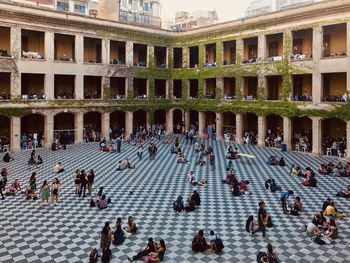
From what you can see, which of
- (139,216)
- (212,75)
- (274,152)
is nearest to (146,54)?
(212,75)

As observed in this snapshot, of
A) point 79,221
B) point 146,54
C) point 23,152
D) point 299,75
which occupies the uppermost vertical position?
point 146,54

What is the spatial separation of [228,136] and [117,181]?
20.7 m

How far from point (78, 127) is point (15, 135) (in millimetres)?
6671

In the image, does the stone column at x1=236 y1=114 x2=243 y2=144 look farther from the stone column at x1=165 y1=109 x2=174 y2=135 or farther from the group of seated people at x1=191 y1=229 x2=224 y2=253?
the group of seated people at x1=191 y1=229 x2=224 y2=253

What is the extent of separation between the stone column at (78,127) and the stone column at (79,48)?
18.8ft

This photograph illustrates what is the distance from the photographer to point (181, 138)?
4431cm

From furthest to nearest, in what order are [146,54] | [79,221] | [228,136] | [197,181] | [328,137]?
[146,54] < [228,136] < [328,137] < [197,181] < [79,221]

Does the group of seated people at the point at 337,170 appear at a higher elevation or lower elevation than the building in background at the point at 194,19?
lower

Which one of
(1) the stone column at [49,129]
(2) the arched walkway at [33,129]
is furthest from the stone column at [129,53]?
(2) the arched walkway at [33,129]

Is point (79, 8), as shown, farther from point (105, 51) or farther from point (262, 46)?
point (262, 46)

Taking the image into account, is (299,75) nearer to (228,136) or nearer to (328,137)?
(328,137)

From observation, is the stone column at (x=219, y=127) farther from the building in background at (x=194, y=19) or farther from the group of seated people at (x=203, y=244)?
the building in background at (x=194, y=19)

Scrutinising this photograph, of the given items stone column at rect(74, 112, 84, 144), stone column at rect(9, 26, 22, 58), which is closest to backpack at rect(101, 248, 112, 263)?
stone column at rect(9, 26, 22, 58)

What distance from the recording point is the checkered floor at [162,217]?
44.6ft
